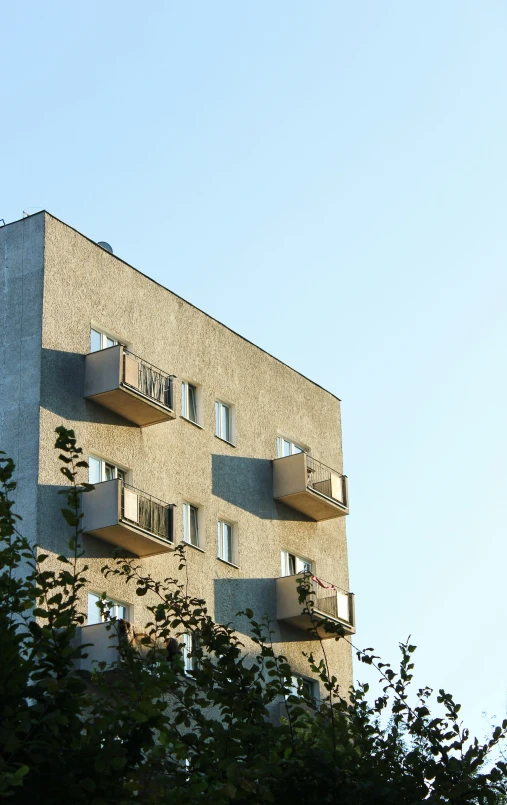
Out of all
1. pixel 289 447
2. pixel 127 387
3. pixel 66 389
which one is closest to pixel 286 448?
pixel 289 447

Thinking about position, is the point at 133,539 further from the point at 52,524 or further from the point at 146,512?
the point at 52,524

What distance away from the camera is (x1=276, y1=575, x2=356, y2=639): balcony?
3575 centimetres

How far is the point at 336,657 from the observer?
38.6 m

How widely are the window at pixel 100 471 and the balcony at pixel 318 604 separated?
17.8 ft

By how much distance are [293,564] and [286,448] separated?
3.23 m

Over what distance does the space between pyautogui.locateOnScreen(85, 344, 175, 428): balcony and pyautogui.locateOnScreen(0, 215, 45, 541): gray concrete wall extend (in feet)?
4.56

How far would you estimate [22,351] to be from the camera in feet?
102

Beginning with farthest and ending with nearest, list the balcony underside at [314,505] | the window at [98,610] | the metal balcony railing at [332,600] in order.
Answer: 1. the balcony underside at [314,505]
2. the metal balcony railing at [332,600]
3. the window at [98,610]

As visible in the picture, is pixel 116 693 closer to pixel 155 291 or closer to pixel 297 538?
pixel 155 291

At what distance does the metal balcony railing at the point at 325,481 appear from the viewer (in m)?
37.9

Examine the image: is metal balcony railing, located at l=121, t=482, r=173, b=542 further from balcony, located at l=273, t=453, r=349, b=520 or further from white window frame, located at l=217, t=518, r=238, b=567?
balcony, located at l=273, t=453, r=349, b=520

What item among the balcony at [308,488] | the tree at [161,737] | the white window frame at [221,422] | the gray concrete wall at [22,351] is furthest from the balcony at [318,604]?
the tree at [161,737]

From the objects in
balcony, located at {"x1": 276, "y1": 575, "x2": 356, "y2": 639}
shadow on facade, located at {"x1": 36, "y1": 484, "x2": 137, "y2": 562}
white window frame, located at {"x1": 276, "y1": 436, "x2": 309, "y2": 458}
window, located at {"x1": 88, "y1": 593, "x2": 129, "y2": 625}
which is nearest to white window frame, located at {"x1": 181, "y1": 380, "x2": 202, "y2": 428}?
white window frame, located at {"x1": 276, "y1": 436, "x2": 309, "y2": 458}

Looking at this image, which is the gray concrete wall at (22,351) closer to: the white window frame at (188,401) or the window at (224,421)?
the white window frame at (188,401)
